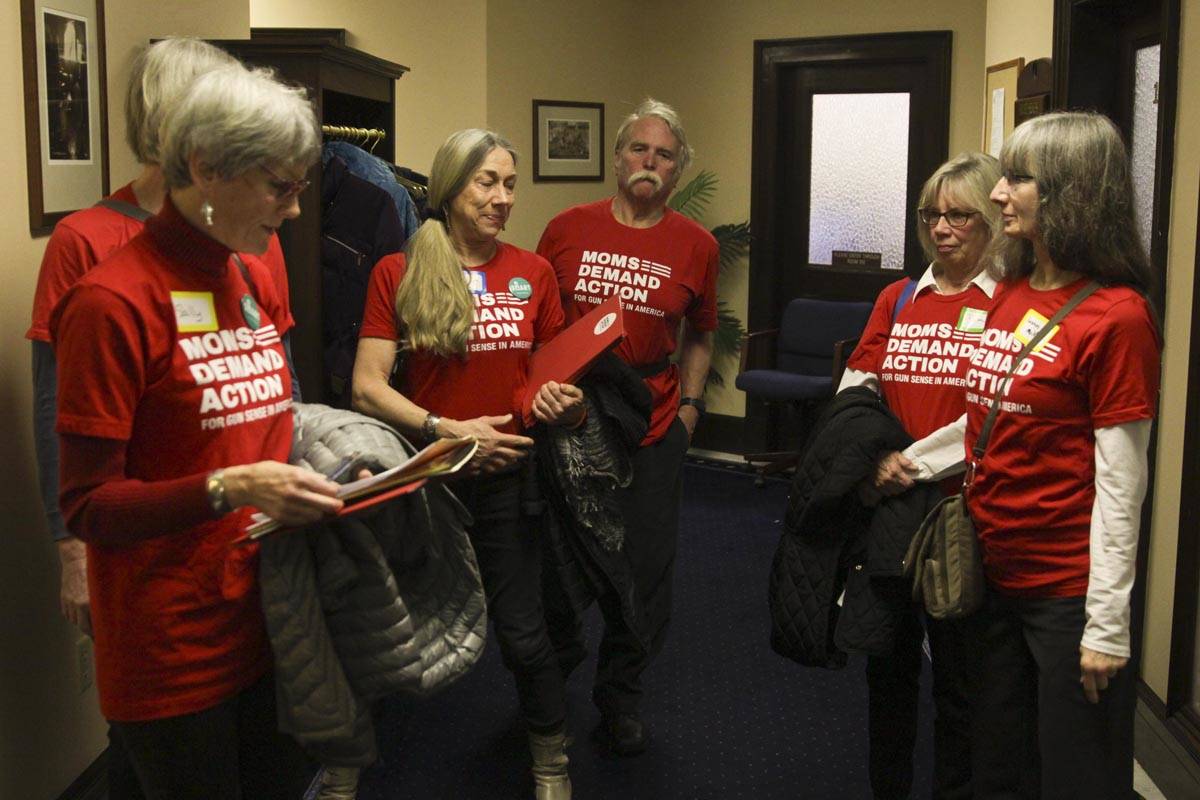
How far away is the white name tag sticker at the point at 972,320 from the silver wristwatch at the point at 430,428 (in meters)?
1.10

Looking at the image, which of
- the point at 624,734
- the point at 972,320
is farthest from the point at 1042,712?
the point at 624,734

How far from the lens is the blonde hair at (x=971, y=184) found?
2.48 m

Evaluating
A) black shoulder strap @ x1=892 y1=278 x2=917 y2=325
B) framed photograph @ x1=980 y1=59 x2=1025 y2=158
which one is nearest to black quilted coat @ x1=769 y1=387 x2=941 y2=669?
black shoulder strap @ x1=892 y1=278 x2=917 y2=325

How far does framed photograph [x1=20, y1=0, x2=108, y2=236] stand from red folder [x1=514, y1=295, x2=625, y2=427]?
40.1 inches

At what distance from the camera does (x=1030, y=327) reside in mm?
2051

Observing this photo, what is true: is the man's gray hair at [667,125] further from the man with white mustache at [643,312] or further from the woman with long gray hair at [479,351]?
the woman with long gray hair at [479,351]

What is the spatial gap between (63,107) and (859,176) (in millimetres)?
4530

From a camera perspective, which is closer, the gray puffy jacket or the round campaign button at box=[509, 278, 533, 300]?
the gray puffy jacket

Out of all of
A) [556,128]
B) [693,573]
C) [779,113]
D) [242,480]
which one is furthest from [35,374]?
[779,113]

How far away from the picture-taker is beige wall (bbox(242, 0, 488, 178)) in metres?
5.61

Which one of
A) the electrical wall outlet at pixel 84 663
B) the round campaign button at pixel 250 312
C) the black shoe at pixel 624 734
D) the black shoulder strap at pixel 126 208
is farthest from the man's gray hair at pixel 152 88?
the black shoe at pixel 624 734

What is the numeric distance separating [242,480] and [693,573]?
331cm

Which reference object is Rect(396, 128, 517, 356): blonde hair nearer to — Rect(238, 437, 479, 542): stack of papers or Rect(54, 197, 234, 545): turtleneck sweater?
Rect(238, 437, 479, 542): stack of papers

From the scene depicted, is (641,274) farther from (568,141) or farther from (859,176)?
(859,176)
